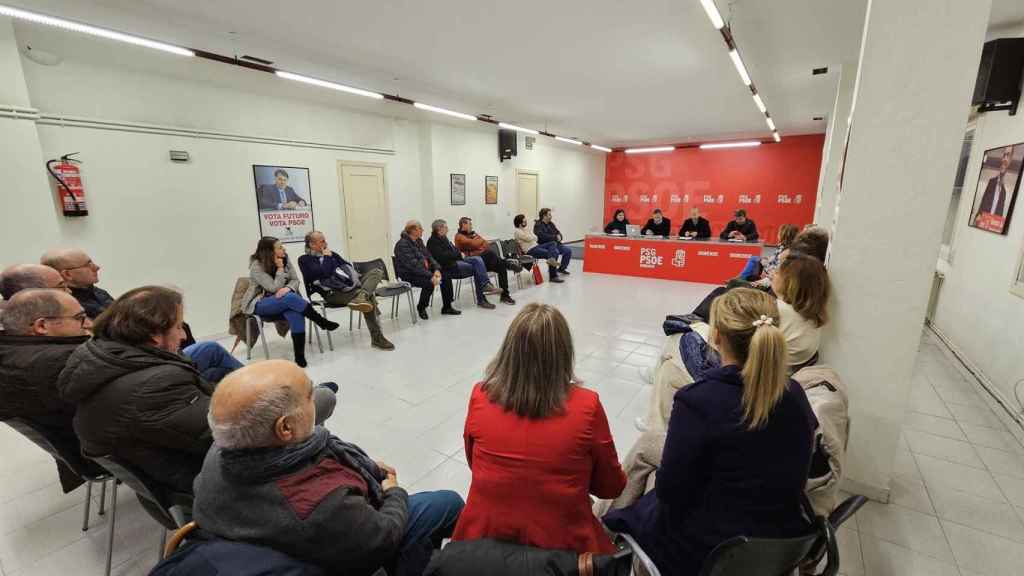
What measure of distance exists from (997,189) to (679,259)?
4.40m

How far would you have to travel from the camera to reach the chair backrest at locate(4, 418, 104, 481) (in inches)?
68.6

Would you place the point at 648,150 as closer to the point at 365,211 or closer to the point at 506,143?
the point at 506,143

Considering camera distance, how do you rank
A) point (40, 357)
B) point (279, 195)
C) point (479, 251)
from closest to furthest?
point (40, 357) → point (279, 195) → point (479, 251)

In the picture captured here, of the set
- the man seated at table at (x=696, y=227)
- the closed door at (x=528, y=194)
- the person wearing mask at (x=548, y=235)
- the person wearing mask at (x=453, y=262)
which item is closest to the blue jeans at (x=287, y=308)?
the person wearing mask at (x=453, y=262)

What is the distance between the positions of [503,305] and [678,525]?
5.27 m

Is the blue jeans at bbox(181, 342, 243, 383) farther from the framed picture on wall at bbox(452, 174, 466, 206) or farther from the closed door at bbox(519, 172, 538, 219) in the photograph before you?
the closed door at bbox(519, 172, 538, 219)

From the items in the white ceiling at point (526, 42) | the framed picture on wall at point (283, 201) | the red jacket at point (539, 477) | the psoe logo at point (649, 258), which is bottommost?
the psoe logo at point (649, 258)

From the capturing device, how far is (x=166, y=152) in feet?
15.4

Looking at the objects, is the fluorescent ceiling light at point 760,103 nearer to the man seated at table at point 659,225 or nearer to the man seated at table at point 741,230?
the man seated at table at point 741,230

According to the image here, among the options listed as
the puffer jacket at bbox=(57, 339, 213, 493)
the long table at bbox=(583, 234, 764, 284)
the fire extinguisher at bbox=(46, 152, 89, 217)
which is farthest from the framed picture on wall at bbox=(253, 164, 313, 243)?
the long table at bbox=(583, 234, 764, 284)

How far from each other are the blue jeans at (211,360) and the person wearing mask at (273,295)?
58.8 inches

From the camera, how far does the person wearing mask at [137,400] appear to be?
57.0 inches

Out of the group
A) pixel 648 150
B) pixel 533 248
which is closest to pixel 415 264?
pixel 533 248

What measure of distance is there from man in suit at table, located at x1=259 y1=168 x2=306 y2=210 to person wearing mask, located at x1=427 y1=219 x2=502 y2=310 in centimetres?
201
